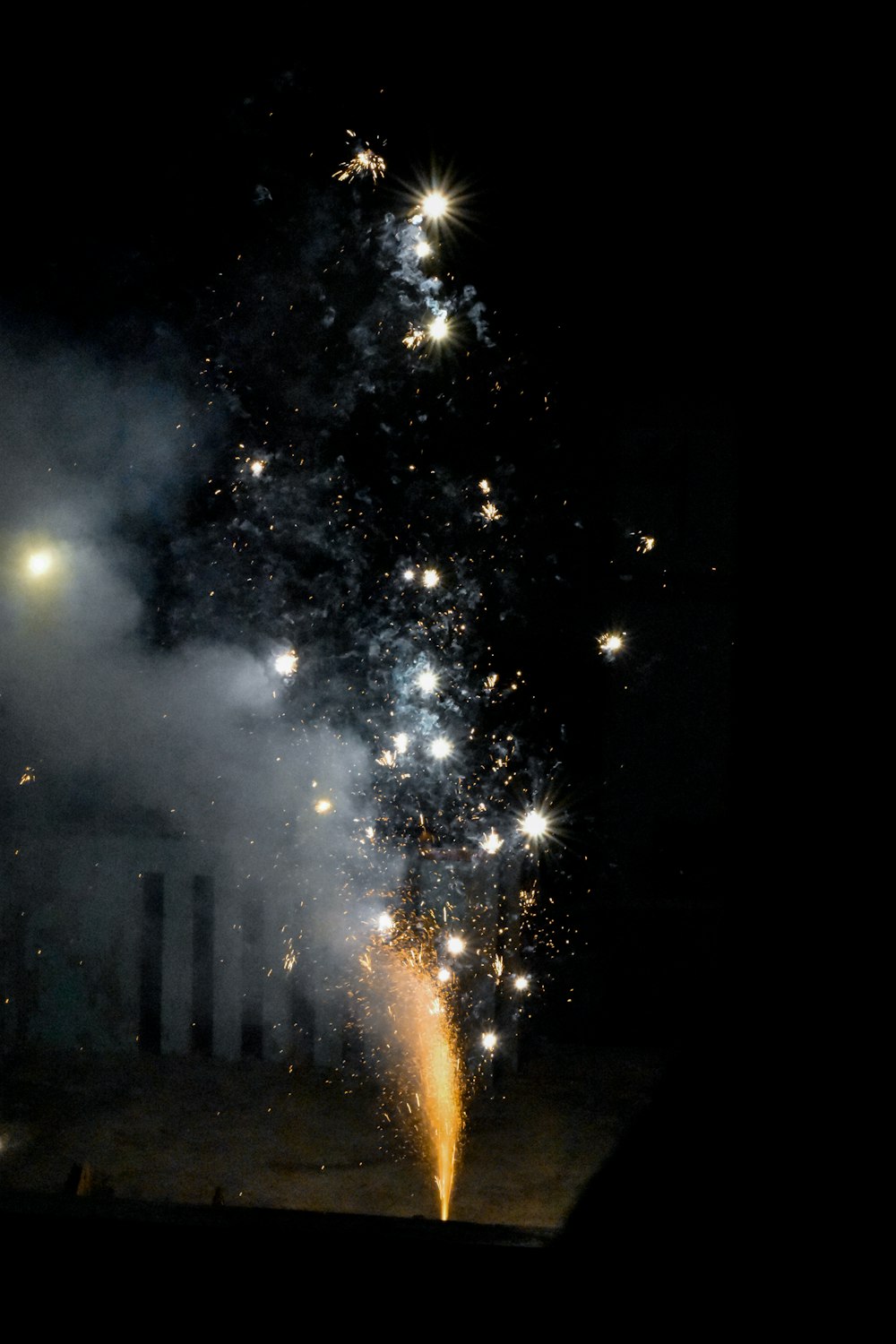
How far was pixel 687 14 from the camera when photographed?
2320mm

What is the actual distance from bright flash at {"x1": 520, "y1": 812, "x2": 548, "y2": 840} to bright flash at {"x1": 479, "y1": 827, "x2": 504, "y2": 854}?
0.11 metres

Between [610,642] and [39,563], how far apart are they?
2262 mm

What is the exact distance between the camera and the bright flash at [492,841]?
11.1 ft

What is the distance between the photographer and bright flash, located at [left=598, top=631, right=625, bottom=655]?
3.49 metres

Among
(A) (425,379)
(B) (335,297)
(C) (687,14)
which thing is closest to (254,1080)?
(A) (425,379)

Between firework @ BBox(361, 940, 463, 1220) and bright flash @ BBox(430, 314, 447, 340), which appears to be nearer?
firework @ BBox(361, 940, 463, 1220)

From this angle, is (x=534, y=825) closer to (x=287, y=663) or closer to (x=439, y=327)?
(x=287, y=663)

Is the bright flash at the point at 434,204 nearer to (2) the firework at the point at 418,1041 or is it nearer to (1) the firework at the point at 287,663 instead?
(1) the firework at the point at 287,663

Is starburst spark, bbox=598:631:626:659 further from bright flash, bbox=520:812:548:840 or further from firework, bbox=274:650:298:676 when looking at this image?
firework, bbox=274:650:298:676

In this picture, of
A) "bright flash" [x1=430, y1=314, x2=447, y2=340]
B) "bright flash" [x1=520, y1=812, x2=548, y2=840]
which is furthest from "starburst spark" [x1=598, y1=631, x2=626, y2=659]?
"bright flash" [x1=430, y1=314, x2=447, y2=340]

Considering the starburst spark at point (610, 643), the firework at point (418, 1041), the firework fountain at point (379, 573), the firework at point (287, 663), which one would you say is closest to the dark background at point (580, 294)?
the starburst spark at point (610, 643)

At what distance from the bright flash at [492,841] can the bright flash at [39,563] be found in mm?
1985

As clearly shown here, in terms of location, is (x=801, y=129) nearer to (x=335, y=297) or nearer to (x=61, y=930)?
(x=335, y=297)

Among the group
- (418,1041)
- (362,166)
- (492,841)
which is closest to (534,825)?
(492,841)
